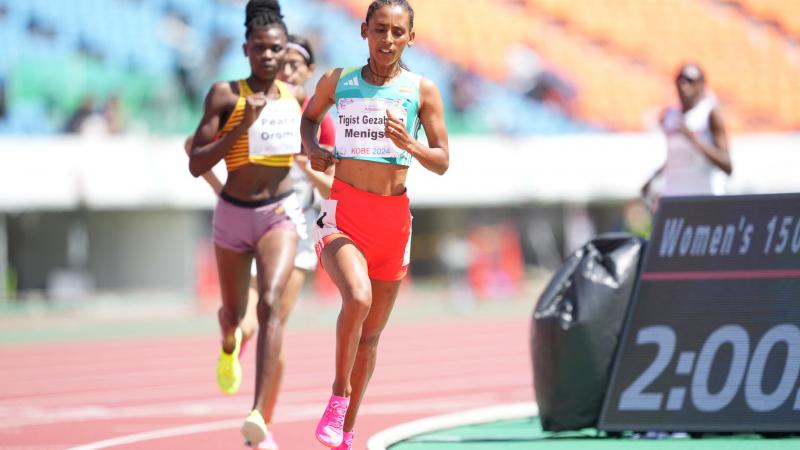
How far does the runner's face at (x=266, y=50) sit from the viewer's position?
6.75 meters

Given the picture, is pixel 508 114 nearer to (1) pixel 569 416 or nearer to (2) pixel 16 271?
(2) pixel 16 271

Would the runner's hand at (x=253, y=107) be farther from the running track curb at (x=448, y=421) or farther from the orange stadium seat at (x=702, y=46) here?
the orange stadium seat at (x=702, y=46)

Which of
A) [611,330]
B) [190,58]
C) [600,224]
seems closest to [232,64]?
[190,58]

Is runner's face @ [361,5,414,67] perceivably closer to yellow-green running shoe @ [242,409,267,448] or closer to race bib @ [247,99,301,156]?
race bib @ [247,99,301,156]

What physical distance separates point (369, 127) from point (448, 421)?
255 cm

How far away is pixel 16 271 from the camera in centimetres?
2077

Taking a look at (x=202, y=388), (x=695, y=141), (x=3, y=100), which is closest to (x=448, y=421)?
(x=695, y=141)

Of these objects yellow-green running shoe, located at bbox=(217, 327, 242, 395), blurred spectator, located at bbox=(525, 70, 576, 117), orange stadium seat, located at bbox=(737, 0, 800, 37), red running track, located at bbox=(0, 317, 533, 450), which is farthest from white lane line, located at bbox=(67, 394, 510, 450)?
orange stadium seat, located at bbox=(737, 0, 800, 37)

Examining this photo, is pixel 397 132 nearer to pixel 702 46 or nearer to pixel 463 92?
pixel 463 92

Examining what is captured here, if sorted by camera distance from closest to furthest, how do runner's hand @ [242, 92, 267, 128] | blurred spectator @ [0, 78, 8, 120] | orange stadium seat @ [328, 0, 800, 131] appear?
runner's hand @ [242, 92, 267, 128]
blurred spectator @ [0, 78, 8, 120]
orange stadium seat @ [328, 0, 800, 131]

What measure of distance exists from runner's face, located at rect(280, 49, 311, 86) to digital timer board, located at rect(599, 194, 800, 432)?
2336mm

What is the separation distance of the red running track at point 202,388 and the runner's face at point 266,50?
2052mm

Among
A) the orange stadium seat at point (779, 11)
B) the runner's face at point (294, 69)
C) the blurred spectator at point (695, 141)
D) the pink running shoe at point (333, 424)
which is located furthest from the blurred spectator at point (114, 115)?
the orange stadium seat at point (779, 11)

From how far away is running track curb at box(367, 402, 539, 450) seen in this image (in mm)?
6926
